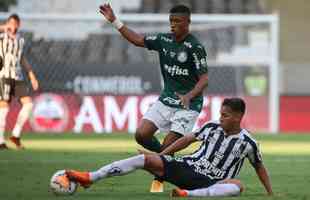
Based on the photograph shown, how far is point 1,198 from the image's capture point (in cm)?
1198

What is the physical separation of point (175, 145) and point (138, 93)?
16888 millimetres

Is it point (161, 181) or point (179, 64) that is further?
point (179, 64)

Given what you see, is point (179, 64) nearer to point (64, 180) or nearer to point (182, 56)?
point (182, 56)

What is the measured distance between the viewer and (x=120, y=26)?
46.1 ft

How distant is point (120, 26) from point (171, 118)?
1208 millimetres

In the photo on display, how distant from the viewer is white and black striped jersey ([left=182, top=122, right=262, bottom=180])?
40.2ft

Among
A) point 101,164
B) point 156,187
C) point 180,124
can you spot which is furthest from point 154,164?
point 101,164

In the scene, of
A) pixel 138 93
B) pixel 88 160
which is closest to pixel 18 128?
pixel 88 160

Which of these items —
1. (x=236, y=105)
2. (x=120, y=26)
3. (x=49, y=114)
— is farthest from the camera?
(x=49, y=114)

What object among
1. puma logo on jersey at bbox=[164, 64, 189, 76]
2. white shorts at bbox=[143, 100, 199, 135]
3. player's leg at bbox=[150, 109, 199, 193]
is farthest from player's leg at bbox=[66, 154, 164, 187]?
puma logo on jersey at bbox=[164, 64, 189, 76]

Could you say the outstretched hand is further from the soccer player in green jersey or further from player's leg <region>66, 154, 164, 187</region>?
player's leg <region>66, 154, 164, 187</region>

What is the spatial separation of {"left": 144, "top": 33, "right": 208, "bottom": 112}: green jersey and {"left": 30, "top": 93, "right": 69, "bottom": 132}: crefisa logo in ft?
47.9

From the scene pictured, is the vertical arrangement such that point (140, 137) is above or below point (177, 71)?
below

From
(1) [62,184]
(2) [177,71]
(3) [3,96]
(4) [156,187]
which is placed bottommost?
(3) [3,96]
